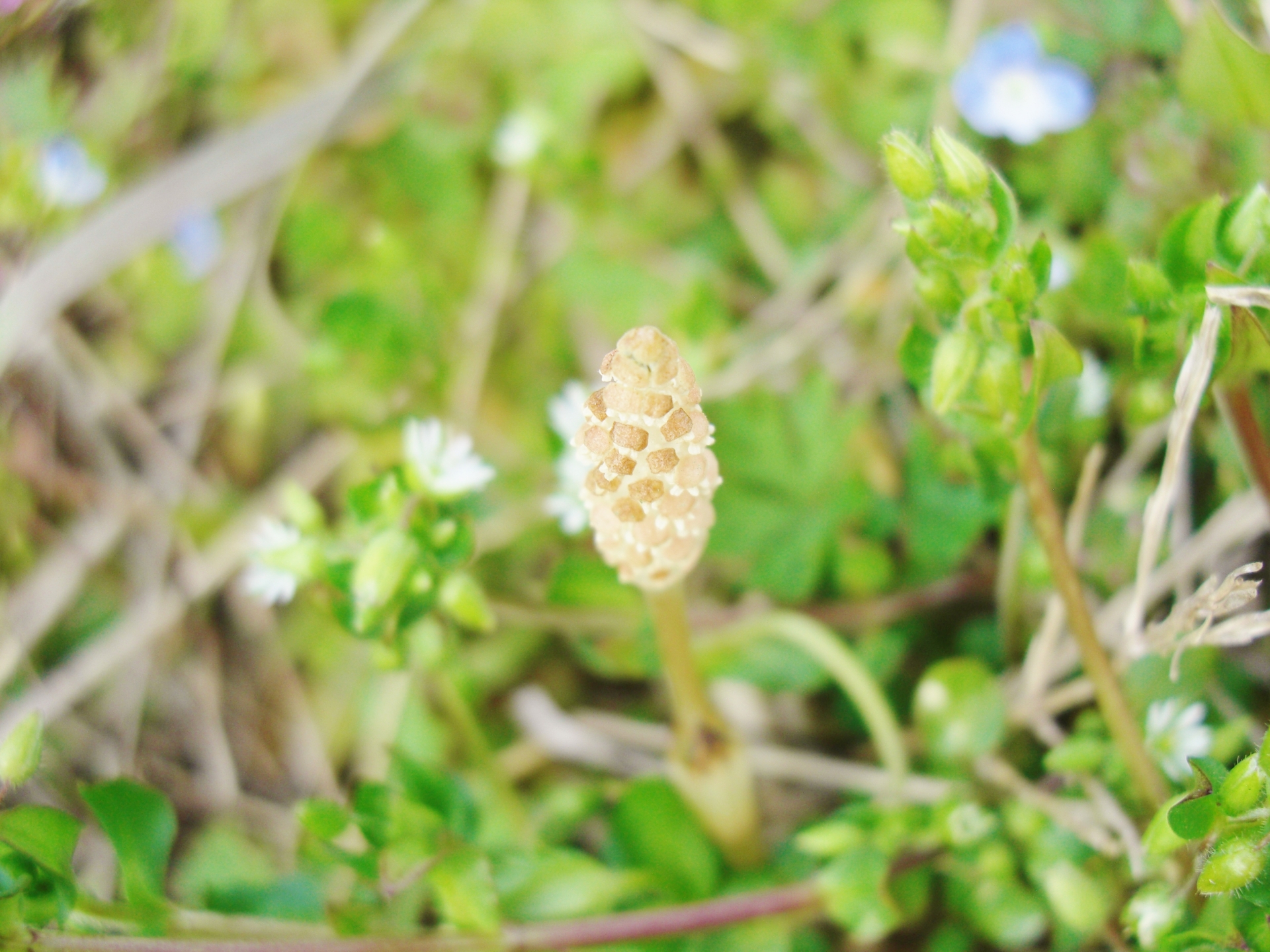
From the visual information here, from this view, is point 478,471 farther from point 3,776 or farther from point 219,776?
point 219,776

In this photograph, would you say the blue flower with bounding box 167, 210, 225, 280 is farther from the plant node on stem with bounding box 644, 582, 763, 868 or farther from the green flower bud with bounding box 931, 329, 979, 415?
the green flower bud with bounding box 931, 329, 979, 415

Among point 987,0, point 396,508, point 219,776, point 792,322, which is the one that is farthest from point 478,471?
point 987,0

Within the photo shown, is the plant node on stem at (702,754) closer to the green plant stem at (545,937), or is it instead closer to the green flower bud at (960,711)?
the green plant stem at (545,937)

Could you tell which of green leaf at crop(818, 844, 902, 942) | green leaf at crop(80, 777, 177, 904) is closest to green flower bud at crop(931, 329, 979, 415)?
green leaf at crop(818, 844, 902, 942)

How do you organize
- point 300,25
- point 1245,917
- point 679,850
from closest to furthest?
point 1245,917 → point 679,850 → point 300,25

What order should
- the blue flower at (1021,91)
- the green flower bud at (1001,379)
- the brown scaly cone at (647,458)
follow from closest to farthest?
the brown scaly cone at (647,458) → the green flower bud at (1001,379) → the blue flower at (1021,91)

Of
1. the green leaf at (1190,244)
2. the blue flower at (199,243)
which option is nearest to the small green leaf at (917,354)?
the green leaf at (1190,244)
